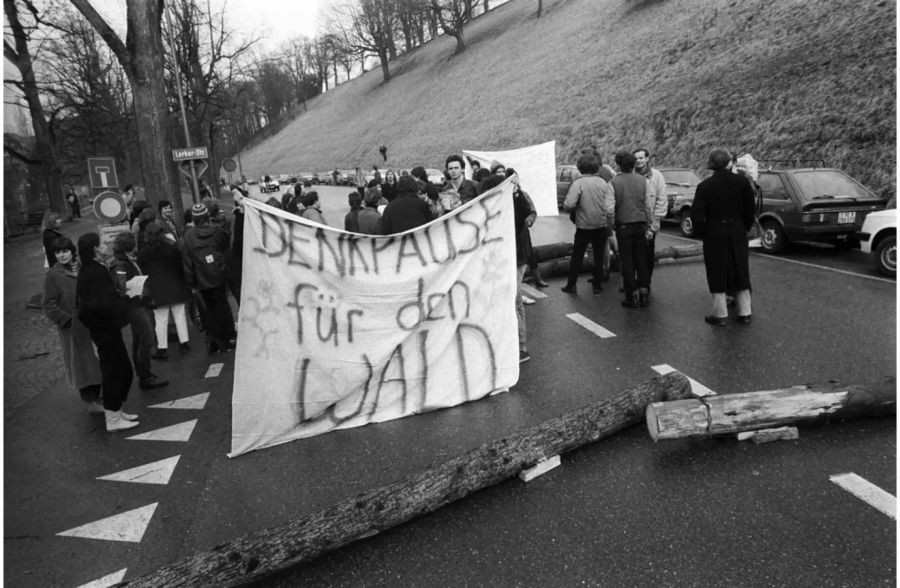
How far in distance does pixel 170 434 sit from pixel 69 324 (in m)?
1.32

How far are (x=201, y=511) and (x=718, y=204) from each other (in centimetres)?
560

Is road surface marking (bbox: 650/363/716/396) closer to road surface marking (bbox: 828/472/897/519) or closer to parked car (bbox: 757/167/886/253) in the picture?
road surface marking (bbox: 828/472/897/519)

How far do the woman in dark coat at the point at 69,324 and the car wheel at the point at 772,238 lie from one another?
10.3 m

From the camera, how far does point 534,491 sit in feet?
11.6

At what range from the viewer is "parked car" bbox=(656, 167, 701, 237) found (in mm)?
13102

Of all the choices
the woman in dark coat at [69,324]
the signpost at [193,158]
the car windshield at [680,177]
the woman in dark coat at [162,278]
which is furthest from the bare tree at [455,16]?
the woman in dark coat at [69,324]

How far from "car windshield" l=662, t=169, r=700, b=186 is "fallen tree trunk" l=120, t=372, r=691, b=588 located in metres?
11.2

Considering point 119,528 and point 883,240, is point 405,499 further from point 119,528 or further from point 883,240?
point 883,240

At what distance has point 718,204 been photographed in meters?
6.24

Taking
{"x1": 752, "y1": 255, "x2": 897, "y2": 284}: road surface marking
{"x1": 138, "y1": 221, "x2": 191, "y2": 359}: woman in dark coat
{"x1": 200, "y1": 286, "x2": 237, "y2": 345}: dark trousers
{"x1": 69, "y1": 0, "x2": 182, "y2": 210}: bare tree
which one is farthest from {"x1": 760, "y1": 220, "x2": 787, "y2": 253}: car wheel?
{"x1": 69, "y1": 0, "x2": 182, "y2": 210}: bare tree

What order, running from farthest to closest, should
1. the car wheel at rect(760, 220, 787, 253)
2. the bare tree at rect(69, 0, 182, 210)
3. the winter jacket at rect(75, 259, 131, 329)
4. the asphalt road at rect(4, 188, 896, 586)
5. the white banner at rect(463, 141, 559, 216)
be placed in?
the white banner at rect(463, 141, 559, 216)
the bare tree at rect(69, 0, 182, 210)
the car wheel at rect(760, 220, 787, 253)
the winter jacket at rect(75, 259, 131, 329)
the asphalt road at rect(4, 188, 896, 586)

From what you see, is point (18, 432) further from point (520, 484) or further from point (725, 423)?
point (725, 423)

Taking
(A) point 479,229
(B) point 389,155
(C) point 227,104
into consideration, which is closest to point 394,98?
(B) point 389,155

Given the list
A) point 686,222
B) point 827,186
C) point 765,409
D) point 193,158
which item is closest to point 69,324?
point 765,409
